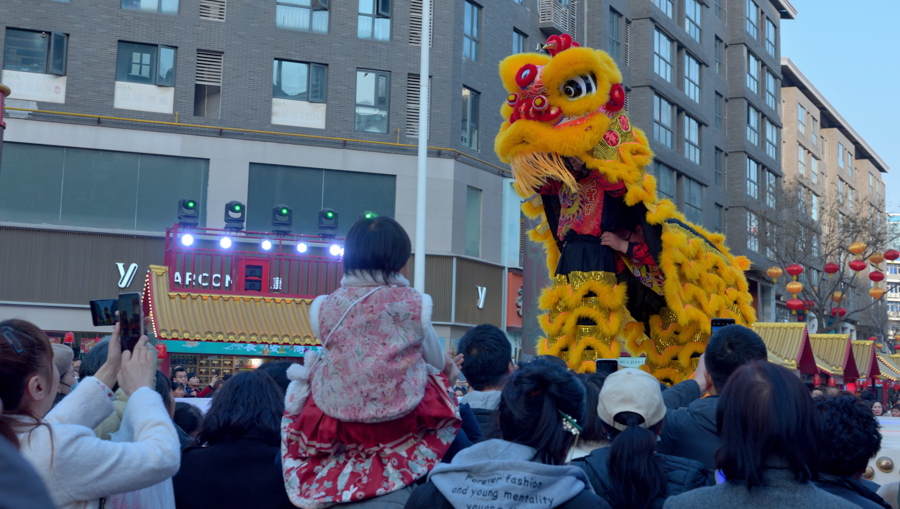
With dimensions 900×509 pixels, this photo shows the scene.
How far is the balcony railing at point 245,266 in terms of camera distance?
1897 centimetres

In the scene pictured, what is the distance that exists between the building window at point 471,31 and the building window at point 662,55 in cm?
957

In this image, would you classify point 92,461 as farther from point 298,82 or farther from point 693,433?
point 298,82

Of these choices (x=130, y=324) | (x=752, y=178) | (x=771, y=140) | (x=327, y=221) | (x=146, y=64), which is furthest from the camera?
(x=771, y=140)

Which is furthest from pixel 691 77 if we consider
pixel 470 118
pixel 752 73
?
pixel 470 118

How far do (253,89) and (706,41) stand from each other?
21717mm

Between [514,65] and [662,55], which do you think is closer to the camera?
[514,65]

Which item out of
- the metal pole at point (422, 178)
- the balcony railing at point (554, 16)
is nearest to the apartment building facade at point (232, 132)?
the balcony railing at point (554, 16)

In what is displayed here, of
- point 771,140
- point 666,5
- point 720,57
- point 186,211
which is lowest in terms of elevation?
point 186,211

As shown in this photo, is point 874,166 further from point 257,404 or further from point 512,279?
point 257,404

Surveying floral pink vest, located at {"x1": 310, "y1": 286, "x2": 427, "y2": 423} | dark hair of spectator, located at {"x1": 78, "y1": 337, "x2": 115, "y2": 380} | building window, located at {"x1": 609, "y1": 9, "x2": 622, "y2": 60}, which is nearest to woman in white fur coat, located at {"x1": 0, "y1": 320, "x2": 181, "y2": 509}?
floral pink vest, located at {"x1": 310, "y1": 286, "x2": 427, "y2": 423}

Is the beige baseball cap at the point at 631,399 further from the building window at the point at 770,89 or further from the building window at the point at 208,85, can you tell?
the building window at the point at 770,89

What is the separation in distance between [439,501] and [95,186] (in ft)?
64.5

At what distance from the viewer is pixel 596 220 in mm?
6844

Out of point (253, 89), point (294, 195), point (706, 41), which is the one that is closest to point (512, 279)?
point (294, 195)
